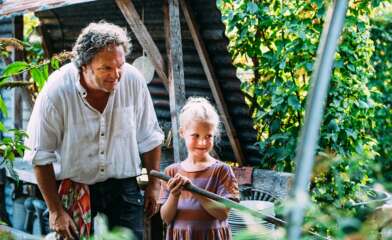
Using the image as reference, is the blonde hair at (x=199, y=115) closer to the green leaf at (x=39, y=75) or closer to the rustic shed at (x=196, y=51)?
the green leaf at (x=39, y=75)

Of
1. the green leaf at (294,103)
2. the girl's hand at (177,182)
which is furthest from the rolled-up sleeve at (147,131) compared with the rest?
the green leaf at (294,103)

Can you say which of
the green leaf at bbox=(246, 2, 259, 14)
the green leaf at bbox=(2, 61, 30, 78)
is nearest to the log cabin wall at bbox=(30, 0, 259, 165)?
the green leaf at bbox=(246, 2, 259, 14)

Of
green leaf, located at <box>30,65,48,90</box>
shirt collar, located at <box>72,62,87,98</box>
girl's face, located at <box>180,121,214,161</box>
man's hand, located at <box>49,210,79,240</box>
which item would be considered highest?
shirt collar, located at <box>72,62,87,98</box>

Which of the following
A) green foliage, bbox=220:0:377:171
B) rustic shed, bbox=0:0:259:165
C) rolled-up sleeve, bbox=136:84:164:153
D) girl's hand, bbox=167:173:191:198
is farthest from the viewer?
green foliage, bbox=220:0:377:171

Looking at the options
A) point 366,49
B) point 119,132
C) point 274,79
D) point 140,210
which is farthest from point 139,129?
point 366,49

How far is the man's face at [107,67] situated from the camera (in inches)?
115

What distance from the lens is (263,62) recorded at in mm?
5098

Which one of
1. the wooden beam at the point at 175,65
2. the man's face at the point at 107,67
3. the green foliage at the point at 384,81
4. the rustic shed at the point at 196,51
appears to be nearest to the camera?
the man's face at the point at 107,67

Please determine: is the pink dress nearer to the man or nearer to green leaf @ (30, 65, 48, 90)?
the man

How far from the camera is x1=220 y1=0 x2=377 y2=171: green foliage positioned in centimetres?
475

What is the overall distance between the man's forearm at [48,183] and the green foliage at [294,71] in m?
2.32

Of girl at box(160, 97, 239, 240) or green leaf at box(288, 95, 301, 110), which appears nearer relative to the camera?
girl at box(160, 97, 239, 240)

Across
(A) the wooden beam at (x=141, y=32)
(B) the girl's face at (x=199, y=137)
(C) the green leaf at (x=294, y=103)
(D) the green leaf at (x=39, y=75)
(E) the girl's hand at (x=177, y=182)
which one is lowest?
(E) the girl's hand at (x=177, y=182)

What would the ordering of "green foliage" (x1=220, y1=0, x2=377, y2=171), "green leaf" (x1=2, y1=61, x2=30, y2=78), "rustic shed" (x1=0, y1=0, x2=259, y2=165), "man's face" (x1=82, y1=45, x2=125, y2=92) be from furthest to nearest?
"green foliage" (x1=220, y1=0, x2=377, y2=171), "rustic shed" (x1=0, y1=0, x2=259, y2=165), "man's face" (x1=82, y1=45, x2=125, y2=92), "green leaf" (x1=2, y1=61, x2=30, y2=78)
